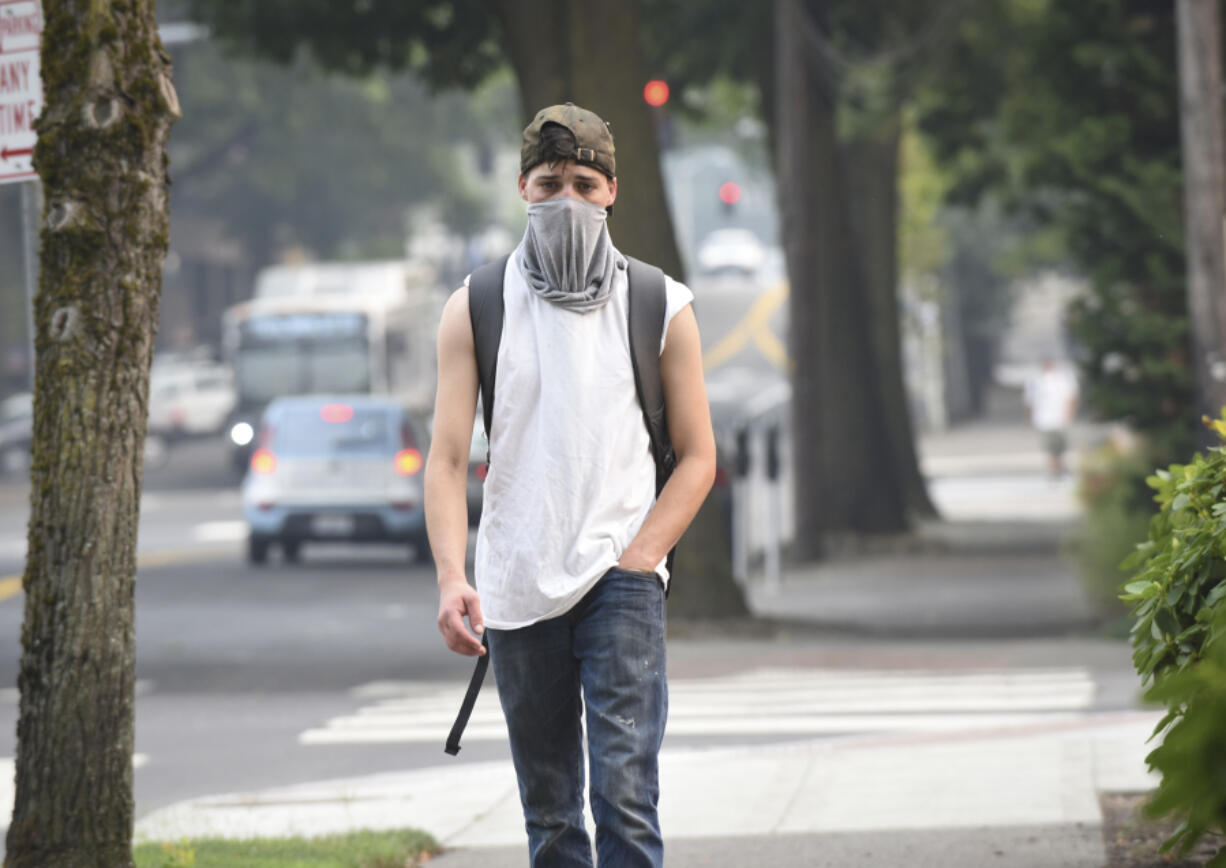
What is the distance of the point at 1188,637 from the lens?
4082mm

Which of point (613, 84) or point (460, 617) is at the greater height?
point (613, 84)

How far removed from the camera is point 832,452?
23750 millimetres

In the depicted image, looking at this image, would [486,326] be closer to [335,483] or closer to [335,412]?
[335,483]

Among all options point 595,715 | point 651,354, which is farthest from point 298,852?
point 651,354

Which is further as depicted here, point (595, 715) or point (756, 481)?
point (756, 481)

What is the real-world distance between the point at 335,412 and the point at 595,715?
16.9m

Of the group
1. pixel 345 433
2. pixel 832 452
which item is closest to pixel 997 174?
pixel 832 452

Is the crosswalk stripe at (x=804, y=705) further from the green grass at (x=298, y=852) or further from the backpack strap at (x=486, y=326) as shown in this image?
the backpack strap at (x=486, y=326)

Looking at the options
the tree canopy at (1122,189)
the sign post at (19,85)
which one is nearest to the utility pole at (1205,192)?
the tree canopy at (1122,189)

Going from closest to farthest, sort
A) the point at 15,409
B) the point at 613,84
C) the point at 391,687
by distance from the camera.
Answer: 1. the point at 391,687
2. the point at 613,84
3. the point at 15,409

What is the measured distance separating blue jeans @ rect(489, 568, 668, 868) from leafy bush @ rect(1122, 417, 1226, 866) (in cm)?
103

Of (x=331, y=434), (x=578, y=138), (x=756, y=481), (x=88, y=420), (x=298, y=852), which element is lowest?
(x=298, y=852)

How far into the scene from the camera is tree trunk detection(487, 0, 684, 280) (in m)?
14.3

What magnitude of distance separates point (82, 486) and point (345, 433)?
49.4 ft
